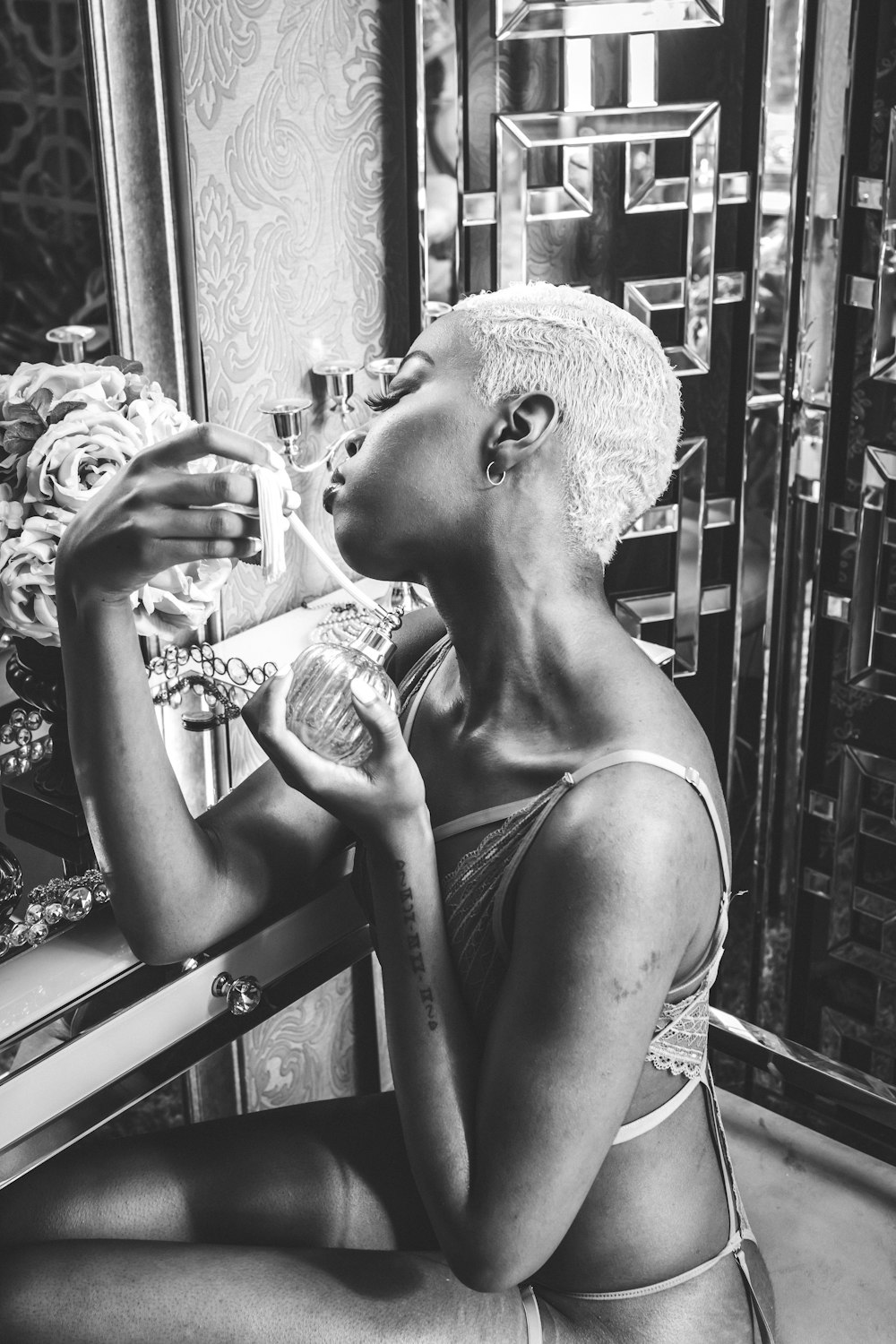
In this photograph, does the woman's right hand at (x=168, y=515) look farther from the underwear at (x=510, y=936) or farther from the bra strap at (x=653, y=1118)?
the bra strap at (x=653, y=1118)

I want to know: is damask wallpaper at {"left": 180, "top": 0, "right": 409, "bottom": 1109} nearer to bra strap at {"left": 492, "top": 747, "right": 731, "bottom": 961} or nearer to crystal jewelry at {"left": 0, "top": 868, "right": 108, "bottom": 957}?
crystal jewelry at {"left": 0, "top": 868, "right": 108, "bottom": 957}

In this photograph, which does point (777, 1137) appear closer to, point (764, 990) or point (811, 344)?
point (764, 990)

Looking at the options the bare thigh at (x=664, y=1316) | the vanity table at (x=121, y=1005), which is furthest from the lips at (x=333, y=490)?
the bare thigh at (x=664, y=1316)

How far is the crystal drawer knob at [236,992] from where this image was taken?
1472 millimetres

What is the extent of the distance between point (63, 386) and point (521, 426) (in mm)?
603

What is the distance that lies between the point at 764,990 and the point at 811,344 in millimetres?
1186

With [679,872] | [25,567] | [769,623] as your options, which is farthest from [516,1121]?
[769,623]

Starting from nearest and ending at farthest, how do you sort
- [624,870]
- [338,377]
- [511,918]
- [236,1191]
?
[624,870] → [511,918] → [236,1191] → [338,377]

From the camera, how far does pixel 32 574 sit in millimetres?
1524

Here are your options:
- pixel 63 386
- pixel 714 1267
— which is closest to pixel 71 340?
pixel 63 386

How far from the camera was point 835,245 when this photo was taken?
7.14 feet

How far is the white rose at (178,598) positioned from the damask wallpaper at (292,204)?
14.3 inches

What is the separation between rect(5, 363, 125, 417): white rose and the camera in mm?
1563

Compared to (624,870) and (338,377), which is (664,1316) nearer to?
(624,870)
